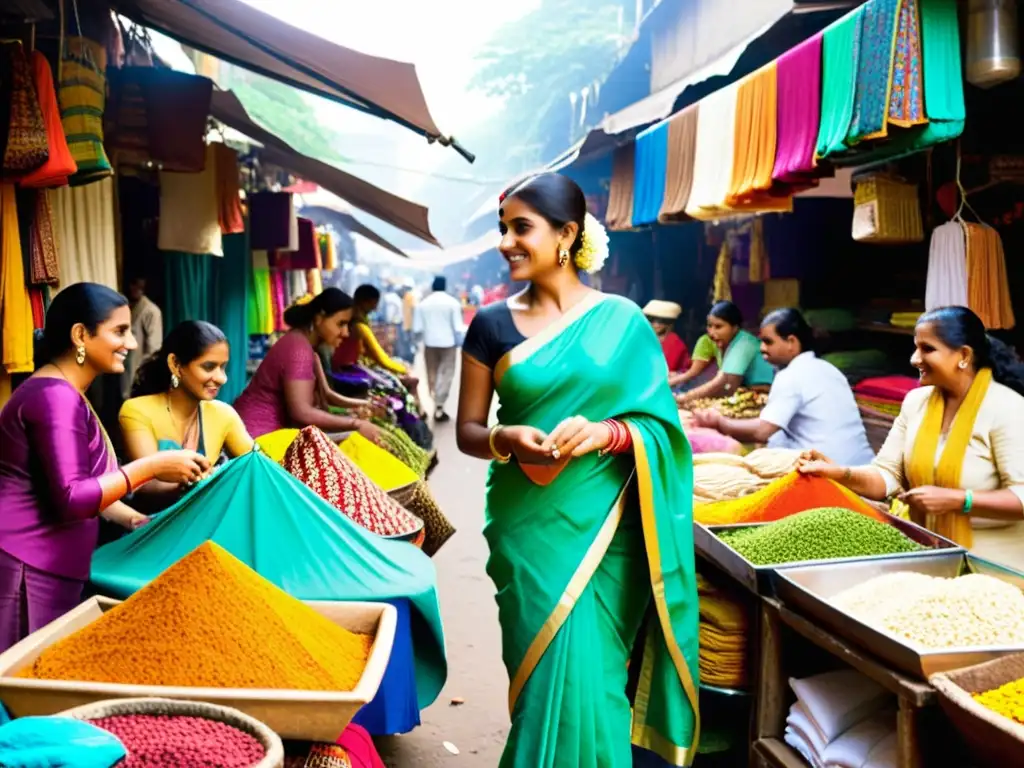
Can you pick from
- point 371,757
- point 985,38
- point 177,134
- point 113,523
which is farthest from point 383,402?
point 371,757

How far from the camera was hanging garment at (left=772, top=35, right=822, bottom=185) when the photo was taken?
14.7 feet

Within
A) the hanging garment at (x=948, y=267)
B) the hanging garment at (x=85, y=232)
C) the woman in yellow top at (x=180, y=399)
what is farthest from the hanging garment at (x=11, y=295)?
the hanging garment at (x=948, y=267)

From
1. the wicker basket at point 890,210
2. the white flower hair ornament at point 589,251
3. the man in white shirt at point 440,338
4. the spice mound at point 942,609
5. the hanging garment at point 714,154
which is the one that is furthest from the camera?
the man in white shirt at point 440,338

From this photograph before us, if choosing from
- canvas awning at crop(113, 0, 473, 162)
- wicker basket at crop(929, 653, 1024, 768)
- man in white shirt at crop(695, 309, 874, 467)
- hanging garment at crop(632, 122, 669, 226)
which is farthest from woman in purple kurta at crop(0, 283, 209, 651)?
hanging garment at crop(632, 122, 669, 226)

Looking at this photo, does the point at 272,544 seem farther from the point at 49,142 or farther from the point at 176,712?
the point at 49,142

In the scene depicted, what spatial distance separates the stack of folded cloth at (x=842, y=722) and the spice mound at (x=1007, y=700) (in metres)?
0.39

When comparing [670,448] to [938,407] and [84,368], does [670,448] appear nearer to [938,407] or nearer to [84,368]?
Answer: [938,407]

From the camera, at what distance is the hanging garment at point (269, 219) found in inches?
354

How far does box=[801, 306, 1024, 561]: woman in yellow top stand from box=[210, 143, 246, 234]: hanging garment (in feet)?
15.9

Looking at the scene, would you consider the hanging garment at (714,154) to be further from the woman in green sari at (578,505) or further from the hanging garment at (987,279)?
the woman in green sari at (578,505)

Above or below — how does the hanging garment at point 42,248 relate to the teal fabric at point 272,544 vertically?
above

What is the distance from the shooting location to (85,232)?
4988mm

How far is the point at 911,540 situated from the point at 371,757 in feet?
5.95

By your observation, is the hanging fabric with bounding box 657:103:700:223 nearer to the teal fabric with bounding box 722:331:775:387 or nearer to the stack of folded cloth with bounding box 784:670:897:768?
the teal fabric with bounding box 722:331:775:387
